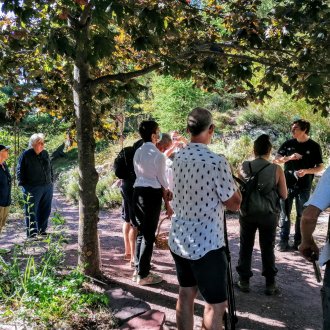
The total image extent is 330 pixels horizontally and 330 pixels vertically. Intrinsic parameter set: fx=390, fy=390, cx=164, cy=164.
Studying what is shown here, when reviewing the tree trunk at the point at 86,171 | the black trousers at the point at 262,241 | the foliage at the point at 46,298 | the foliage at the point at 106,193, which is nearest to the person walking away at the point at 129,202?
the tree trunk at the point at 86,171

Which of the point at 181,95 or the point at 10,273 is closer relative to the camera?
the point at 10,273

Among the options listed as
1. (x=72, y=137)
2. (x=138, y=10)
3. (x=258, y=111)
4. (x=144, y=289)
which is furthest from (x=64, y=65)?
(x=258, y=111)

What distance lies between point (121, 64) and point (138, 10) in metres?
2.82

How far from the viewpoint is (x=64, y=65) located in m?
4.86

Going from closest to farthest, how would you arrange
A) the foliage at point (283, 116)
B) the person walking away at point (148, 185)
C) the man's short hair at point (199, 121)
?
the man's short hair at point (199, 121)
the person walking away at point (148, 185)
the foliage at point (283, 116)

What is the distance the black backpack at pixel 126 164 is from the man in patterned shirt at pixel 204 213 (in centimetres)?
206

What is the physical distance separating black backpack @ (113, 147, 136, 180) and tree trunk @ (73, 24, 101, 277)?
590mm

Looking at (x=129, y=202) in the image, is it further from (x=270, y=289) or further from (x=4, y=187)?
(x=4, y=187)

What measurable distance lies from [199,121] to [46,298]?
6.36ft

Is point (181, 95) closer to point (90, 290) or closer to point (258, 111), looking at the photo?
point (258, 111)

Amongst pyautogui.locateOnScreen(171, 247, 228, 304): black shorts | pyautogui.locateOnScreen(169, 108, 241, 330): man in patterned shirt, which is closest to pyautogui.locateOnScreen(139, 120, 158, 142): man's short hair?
pyautogui.locateOnScreen(169, 108, 241, 330): man in patterned shirt

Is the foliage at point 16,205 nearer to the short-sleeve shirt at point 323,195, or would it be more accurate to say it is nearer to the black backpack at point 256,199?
the black backpack at point 256,199

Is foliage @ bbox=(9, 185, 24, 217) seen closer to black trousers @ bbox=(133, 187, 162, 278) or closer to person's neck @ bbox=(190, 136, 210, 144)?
black trousers @ bbox=(133, 187, 162, 278)

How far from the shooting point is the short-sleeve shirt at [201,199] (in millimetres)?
2598
